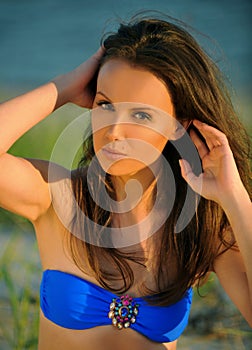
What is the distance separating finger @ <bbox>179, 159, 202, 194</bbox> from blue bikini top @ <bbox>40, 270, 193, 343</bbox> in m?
0.37

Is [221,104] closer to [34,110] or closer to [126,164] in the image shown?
[126,164]

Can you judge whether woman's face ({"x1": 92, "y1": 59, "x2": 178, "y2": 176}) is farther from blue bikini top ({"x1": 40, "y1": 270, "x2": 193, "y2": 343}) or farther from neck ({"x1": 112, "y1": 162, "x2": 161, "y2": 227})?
blue bikini top ({"x1": 40, "y1": 270, "x2": 193, "y2": 343})

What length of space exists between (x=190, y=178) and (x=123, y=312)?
0.45 meters

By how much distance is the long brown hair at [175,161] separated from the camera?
2.25 metres

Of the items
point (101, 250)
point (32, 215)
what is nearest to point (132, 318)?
point (101, 250)

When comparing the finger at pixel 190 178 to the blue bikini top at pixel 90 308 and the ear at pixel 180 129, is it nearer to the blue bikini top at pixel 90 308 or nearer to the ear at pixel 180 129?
the ear at pixel 180 129

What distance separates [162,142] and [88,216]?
32 cm

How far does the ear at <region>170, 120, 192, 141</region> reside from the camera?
7.68ft

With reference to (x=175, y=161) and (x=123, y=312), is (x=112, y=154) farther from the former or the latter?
(x=123, y=312)

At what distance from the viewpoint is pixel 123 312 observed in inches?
89.5

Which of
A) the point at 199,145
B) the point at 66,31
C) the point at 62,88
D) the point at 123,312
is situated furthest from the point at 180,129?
the point at 66,31

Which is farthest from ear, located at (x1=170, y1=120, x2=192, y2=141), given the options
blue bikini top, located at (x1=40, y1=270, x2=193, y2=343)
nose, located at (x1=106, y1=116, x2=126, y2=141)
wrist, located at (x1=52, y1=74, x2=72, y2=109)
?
blue bikini top, located at (x1=40, y1=270, x2=193, y2=343)

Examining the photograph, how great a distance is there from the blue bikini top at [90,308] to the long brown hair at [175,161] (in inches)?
1.5

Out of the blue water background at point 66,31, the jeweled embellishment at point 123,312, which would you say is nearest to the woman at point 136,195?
the jeweled embellishment at point 123,312
